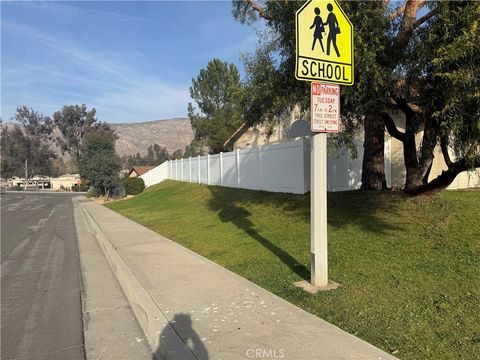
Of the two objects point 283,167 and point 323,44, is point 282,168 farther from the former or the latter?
point 323,44

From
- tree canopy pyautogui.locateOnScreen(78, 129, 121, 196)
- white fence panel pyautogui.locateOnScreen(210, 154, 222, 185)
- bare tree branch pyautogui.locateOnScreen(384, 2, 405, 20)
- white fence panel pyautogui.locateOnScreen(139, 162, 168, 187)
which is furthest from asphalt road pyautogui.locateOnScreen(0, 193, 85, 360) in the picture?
tree canopy pyautogui.locateOnScreen(78, 129, 121, 196)

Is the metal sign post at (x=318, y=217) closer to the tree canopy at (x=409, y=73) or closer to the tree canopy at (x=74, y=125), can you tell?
the tree canopy at (x=409, y=73)

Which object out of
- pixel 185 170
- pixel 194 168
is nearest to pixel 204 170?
pixel 194 168

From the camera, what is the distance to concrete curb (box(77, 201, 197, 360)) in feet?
13.5

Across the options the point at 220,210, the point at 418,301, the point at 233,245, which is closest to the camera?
the point at 418,301

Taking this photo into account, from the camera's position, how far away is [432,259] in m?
6.35

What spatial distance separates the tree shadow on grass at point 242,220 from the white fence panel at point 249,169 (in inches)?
33.0

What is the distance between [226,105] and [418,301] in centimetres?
4167

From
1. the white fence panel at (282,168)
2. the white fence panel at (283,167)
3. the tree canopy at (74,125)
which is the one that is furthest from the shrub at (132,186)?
the tree canopy at (74,125)

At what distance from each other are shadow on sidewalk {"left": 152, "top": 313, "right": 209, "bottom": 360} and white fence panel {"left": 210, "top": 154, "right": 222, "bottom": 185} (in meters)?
18.7

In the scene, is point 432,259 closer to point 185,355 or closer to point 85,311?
point 185,355

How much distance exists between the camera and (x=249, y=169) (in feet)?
61.5

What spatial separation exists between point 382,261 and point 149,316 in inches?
140

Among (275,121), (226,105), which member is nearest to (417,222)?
(275,121)
